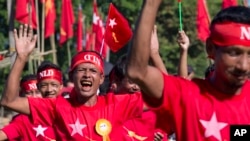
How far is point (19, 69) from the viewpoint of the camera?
25.9 feet

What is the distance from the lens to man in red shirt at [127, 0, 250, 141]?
17.0ft

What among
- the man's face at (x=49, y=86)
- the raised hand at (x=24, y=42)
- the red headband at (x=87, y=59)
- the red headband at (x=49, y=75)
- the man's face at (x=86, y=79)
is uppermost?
the raised hand at (x=24, y=42)

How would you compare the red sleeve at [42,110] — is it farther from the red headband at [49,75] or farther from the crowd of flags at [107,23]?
the red headband at [49,75]

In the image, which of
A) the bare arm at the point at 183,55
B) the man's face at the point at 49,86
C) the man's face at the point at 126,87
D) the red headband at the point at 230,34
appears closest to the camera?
the red headband at the point at 230,34

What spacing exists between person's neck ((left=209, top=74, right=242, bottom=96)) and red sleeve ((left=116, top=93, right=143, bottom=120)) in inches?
116

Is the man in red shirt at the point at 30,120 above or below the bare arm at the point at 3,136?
above

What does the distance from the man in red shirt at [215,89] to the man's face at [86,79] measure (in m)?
2.89

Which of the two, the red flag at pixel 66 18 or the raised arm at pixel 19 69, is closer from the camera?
the raised arm at pixel 19 69

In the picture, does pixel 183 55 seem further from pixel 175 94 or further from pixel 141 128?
pixel 175 94

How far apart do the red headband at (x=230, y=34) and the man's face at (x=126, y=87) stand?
3740mm

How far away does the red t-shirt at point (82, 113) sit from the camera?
8258 millimetres

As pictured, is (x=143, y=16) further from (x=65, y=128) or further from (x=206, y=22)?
(x=206, y=22)

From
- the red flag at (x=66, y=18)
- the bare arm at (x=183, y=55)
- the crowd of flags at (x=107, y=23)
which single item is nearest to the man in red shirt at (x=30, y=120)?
the crowd of flags at (x=107, y=23)

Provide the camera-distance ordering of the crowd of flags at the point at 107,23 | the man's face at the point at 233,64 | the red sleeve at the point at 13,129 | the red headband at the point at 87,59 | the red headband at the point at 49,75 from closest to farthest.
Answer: the man's face at the point at 233,64 → the red headband at the point at 87,59 → the red sleeve at the point at 13,129 → the red headband at the point at 49,75 → the crowd of flags at the point at 107,23
